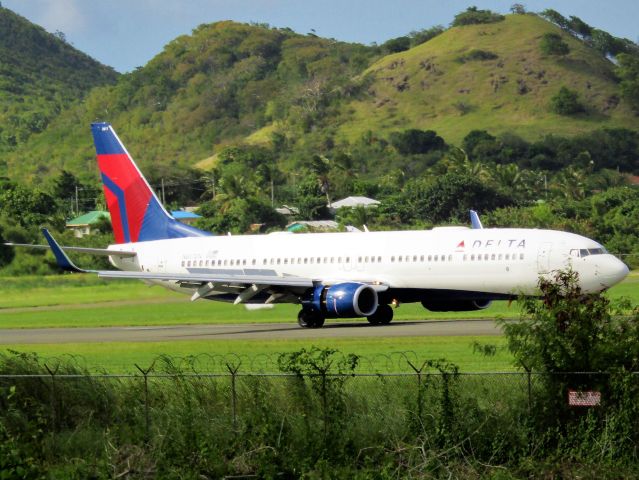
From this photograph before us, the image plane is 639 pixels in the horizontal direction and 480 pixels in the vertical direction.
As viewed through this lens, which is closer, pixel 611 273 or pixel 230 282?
pixel 611 273

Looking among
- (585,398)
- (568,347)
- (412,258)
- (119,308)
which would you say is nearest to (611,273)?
(412,258)

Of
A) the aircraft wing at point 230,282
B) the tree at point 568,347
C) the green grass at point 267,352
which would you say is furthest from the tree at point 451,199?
the tree at point 568,347

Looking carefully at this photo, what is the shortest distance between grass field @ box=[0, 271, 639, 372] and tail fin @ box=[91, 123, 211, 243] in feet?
12.5

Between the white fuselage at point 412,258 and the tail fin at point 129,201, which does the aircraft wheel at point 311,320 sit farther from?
the tail fin at point 129,201

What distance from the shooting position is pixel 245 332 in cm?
4738

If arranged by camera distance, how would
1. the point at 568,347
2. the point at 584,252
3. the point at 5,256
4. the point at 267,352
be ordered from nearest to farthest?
the point at 568,347
the point at 267,352
the point at 584,252
the point at 5,256

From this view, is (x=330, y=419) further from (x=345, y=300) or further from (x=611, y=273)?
(x=611, y=273)

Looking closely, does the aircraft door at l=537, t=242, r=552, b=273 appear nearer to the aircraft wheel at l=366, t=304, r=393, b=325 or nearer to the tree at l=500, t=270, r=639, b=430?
the aircraft wheel at l=366, t=304, r=393, b=325

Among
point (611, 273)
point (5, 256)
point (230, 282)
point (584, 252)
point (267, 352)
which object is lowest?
point (267, 352)

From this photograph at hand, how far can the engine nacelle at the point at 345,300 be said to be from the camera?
157 feet

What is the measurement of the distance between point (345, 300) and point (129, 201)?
1483cm

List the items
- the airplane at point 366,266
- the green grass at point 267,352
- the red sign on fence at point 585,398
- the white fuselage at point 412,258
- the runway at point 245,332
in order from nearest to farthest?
1. the red sign on fence at point 585,398
2. the green grass at point 267,352
3. the runway at point 245,332
4. the white fuselage at point 412,258
5. the airplane at point 366,266

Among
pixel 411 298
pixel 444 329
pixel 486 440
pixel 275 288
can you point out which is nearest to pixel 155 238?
pixel 275 288

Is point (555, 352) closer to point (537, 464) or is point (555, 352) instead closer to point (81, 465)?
point (537, 464)
